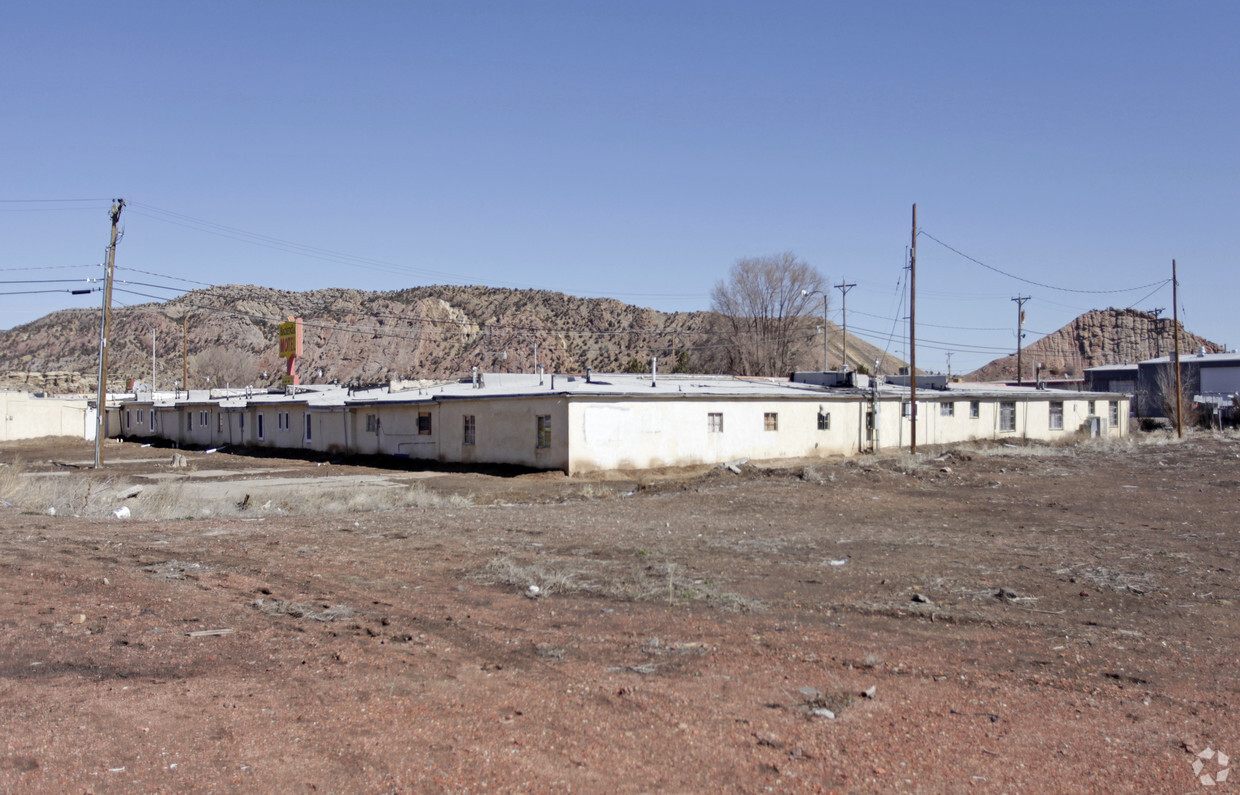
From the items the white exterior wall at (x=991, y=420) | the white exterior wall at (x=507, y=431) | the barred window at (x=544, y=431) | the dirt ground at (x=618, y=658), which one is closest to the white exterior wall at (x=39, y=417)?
Answer: the white exterior wall at (x=507, y=431)

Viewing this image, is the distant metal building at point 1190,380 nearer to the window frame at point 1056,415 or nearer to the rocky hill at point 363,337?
the window frame at point 1056,415

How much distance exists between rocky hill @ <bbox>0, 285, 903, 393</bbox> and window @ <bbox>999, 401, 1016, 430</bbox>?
46.6 metres

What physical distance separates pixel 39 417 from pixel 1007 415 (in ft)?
188

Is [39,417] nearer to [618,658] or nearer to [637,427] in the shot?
[637,427]

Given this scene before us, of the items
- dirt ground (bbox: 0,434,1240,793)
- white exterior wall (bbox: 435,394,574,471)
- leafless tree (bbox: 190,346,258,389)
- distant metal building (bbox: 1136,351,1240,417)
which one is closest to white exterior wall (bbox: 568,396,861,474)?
white exterior wall (bbox: 435,394,574,471)

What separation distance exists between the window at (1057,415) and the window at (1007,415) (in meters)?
3.39

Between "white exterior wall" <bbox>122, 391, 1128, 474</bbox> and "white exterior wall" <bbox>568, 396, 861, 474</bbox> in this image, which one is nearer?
"white exterior wall" <bbox>568, 396, 861, 474</bbox>

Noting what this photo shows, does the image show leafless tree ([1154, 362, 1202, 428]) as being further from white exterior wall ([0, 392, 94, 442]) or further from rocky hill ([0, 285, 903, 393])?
white exterior wall ([0, 392, 94, 442])

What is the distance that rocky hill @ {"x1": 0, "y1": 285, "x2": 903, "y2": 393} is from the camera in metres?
101

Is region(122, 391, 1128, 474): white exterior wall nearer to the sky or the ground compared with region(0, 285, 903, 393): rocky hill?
nearer to the ground

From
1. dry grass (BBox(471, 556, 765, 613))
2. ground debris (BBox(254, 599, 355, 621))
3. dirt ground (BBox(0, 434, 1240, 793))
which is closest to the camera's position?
dirt ground (BBox(0, 434, 1240, 793))

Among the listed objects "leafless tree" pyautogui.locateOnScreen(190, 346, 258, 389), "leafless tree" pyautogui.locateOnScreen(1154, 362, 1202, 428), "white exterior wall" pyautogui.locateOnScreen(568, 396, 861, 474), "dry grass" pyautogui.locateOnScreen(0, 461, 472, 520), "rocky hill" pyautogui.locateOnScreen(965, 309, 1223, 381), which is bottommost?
"dry grass" pyautogui.locateOnScreen(0, 461, 472, 520)

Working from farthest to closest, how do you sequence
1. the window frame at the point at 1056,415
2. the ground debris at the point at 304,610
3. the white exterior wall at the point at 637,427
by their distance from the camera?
1. the window frame at the point at 1056,415
2. the white exterior wall at the point at 637,427
3. the ground debris at the point at 304,610

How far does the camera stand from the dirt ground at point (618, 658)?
15.9 feet
